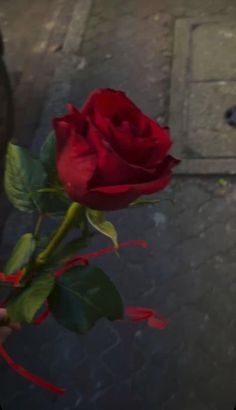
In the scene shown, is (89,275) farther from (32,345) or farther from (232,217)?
(232,217)

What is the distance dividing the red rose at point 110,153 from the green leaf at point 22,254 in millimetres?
194

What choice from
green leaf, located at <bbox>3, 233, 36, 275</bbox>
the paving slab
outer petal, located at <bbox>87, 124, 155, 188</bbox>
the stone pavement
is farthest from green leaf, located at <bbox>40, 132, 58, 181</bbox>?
the paving slab

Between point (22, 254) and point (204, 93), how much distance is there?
2795 mm

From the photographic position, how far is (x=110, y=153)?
771 mm

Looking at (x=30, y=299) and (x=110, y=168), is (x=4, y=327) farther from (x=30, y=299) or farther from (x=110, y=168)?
(x=110, y=168)

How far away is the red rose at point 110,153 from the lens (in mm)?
785

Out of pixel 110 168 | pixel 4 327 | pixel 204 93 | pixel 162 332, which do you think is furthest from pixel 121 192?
pixel 204 93

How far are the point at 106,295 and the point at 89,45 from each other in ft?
11.1

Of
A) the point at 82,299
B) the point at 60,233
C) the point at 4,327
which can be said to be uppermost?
the point at 60,233

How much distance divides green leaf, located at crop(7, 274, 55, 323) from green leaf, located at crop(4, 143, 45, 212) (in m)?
0.12

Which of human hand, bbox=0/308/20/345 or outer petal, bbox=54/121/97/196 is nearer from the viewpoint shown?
outer petal, bbox=54/121/97/196

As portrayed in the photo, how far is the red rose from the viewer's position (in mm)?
785

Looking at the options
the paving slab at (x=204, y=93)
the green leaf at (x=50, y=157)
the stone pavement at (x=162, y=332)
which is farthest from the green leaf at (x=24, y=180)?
the paving slab at (x=204, y=93)

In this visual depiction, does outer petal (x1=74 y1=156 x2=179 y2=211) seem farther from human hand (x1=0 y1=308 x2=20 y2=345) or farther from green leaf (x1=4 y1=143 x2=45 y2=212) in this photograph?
human hand (x1=0 y1=308 x2=20 y2=345)
